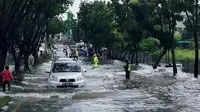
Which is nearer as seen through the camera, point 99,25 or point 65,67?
point 65,67

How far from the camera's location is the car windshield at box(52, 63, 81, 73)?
84.3 feet

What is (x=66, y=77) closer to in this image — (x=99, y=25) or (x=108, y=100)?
(x=108, y=100)

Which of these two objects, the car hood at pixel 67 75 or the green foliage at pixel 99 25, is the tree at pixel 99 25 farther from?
the car hood at pixel 67 75

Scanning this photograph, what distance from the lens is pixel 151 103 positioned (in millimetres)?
18406

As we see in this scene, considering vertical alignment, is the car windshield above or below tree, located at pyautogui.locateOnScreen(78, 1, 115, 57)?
below

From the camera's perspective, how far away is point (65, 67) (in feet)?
85.7

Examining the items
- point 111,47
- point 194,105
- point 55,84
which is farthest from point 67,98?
point 111,47

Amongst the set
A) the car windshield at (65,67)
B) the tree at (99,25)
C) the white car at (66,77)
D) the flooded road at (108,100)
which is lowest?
the flooded road at (108,100)

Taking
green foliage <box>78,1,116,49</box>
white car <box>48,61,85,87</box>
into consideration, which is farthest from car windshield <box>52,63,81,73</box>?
green foliage <box>78,1,116,49</box>

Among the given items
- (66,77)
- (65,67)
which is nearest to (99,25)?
(65,67)

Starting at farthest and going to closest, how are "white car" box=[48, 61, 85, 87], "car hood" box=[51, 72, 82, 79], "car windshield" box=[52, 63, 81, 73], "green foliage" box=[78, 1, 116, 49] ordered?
"green foliage" box=[78, 1, 116, 49], "car windshield" box=[52, 63, 81, 73], "car hood" box=[51, 72, 82, 79], "white car" box=[48, 61, 85, 87]

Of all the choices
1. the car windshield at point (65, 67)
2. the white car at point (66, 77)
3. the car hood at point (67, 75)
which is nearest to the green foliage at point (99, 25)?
the car windshield at point (65, 67)

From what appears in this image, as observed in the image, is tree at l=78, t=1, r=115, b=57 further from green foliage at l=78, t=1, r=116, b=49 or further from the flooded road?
the flooded road

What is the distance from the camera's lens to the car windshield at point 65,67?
84.3ft
